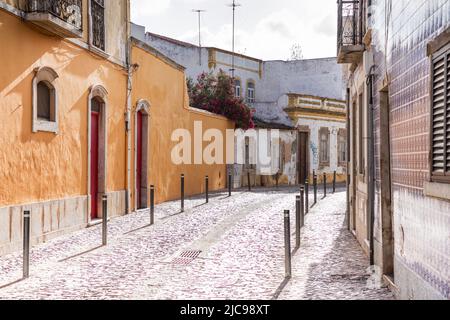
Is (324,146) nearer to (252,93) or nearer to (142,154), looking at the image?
(252,93)

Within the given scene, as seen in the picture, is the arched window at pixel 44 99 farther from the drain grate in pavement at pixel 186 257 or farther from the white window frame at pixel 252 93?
the white window frame at pixel 252 93

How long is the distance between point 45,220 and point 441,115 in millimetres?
8195

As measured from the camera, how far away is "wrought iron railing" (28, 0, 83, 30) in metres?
10.5

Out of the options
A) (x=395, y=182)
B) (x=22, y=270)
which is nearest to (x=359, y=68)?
(x=395, y=182)

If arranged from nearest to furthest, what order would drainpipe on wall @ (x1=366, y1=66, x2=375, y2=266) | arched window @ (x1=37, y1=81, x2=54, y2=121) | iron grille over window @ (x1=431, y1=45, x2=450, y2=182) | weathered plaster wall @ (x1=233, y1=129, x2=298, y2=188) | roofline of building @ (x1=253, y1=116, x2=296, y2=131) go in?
iron grille over window @ (x1=431, y1=45, x2=450, y2=182)
drainpipe on wall @ (x1=366, y1=66, x2=375, y2=266)
arched window @ (x1=37, y1=81, x2=54, y2=121)
weathered plaster wall @ (x1=233, y1=129, x2=298, y2=188)
roofline of building @ (x1=253, y1=116, x2=296, y2=131)

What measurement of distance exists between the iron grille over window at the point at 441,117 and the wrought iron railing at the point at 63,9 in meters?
7.32

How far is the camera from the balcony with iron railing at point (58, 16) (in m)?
10.4

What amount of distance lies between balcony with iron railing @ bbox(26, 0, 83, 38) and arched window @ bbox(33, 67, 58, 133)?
31.0 inches

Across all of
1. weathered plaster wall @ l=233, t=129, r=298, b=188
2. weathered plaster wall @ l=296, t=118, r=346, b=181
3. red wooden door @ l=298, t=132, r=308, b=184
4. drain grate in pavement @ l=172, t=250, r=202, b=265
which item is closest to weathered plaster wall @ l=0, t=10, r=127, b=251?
drain grate in pavement @ l=172, t=250, r=202, b=265

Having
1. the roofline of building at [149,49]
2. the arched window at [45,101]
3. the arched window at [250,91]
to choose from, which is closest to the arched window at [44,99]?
the arched window at [45,101]

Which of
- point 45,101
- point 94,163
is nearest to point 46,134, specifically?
point 45,101

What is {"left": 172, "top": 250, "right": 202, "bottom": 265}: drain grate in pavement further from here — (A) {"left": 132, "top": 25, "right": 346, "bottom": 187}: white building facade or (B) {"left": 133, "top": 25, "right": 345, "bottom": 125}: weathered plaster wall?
(B) {"left": 133, "top": 25, "right": 345, "bottom": 125}: weathered plaster wall

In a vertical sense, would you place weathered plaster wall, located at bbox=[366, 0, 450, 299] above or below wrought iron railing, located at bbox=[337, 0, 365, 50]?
below

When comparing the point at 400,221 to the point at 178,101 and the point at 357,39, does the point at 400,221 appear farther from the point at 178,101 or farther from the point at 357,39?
the point at 178,101
